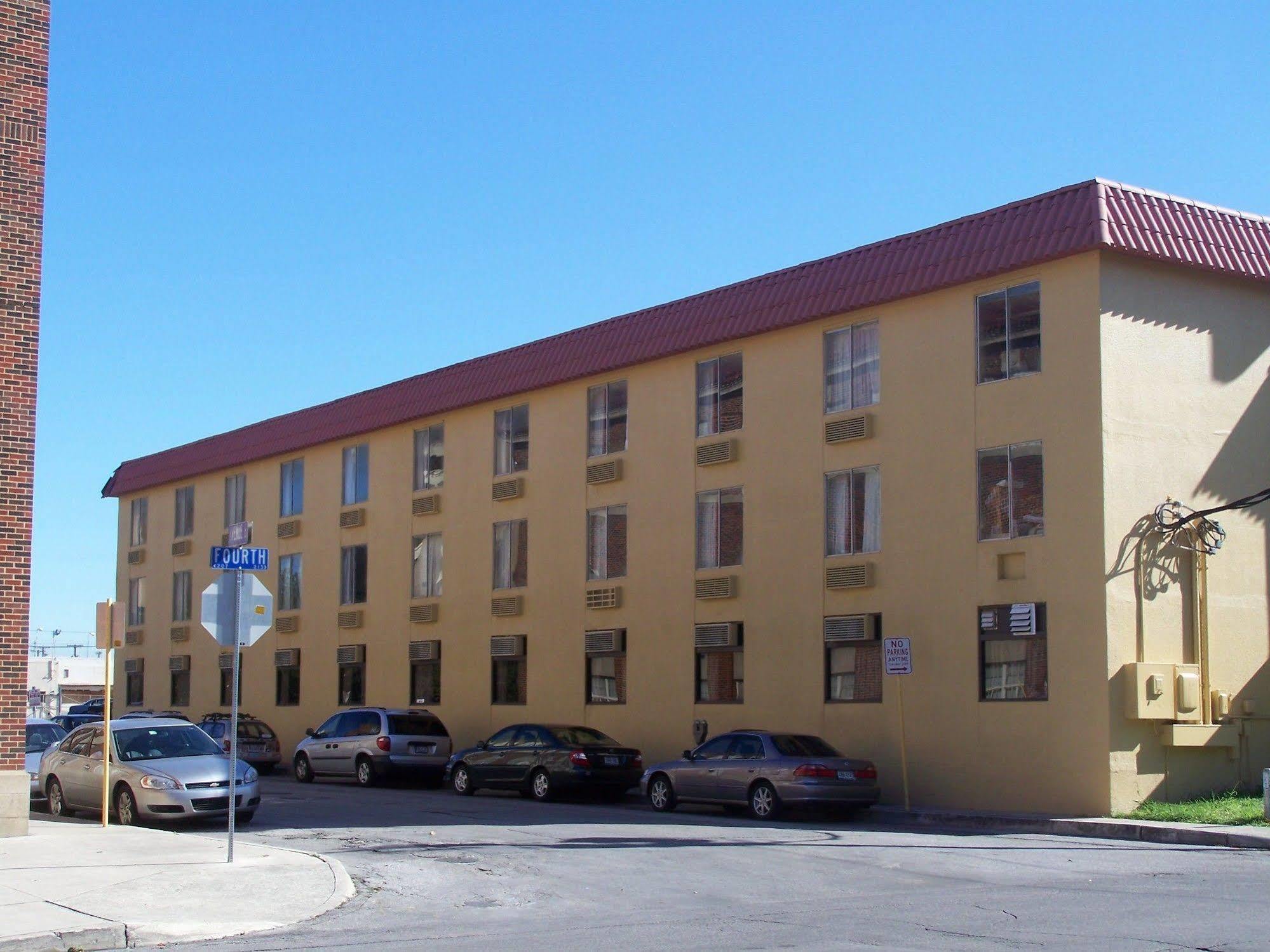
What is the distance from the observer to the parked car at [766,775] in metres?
21.9

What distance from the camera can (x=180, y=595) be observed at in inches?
1825

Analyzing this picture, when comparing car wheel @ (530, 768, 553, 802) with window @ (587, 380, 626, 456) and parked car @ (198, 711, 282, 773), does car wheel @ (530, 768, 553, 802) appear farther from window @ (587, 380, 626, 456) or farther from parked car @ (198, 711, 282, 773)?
parked car @ (198, 711, 282, 773)

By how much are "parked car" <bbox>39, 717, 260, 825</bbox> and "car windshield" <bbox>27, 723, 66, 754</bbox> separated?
3964mm

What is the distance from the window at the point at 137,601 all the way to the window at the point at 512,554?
61.8 feet

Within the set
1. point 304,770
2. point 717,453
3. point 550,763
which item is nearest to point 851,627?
point 717,453

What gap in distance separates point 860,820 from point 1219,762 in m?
5.41

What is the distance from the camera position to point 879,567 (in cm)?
2523

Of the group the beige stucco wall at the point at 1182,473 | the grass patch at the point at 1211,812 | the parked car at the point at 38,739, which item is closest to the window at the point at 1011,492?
the beige stucco wall at the point at 1182,473

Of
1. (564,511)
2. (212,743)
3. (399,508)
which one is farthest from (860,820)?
(399,508)

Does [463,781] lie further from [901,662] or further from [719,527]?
[901,662]

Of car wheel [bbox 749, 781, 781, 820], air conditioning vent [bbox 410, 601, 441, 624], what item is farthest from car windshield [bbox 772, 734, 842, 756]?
air conditioning vent [bbox 410, 601, 441, 624]

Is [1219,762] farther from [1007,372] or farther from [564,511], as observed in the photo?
[564,511]

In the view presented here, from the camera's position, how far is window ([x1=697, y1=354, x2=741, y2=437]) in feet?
92.6

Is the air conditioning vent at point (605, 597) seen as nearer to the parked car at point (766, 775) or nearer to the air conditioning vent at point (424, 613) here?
the air conditioning vent at point (424, 613)
